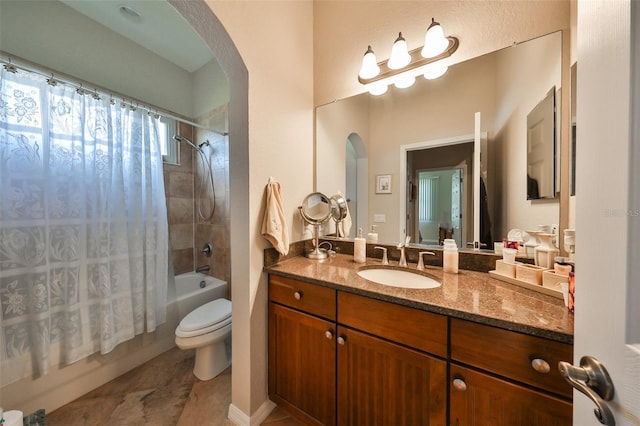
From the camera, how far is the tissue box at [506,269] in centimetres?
100

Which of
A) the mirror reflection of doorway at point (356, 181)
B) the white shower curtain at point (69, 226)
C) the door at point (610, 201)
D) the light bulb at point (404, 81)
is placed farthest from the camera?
the mirror reflection of doorway at point (356, 181)

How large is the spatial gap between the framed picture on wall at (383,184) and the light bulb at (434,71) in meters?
0.62

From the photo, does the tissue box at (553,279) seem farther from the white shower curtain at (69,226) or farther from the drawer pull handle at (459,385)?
the white shower curtain at (69,226)

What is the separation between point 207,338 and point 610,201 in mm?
1965

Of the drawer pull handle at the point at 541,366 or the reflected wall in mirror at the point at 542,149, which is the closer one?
the drawer pull handle at the point at 541,366

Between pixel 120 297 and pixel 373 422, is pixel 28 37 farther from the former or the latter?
pixel 373 422

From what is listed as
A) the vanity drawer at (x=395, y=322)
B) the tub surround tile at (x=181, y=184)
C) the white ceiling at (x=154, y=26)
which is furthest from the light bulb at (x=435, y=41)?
the tub surround tile at (x=181, y=184)

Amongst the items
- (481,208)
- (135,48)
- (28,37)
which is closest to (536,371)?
(481,208)

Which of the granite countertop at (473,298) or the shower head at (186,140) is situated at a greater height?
the shower head at (186,140)

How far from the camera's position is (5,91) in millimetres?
1189

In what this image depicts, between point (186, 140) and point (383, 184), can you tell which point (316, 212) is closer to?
point (383, 184)

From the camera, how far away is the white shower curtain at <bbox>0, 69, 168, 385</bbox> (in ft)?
3.96

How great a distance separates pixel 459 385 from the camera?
2.51 feet

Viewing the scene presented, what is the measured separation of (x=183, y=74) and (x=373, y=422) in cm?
337
